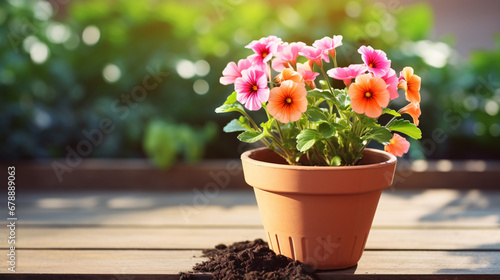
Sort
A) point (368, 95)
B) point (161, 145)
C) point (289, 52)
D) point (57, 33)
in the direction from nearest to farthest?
point (368, 95) → point (289, 52) → point (161, 145) → point (57, 33)

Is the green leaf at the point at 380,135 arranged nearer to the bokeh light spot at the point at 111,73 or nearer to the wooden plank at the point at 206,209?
the wooden plank at the point at 206,209

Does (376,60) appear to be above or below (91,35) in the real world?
below

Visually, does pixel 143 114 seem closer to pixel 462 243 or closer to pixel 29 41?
pixel 29 41

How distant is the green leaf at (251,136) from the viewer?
113 centimetres

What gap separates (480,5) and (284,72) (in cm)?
552

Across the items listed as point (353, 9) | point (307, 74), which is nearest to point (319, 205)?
point (307, 74)

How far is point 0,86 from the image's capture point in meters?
2.31

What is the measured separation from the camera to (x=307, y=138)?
1.08 meters

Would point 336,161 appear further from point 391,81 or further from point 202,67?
point 202,67

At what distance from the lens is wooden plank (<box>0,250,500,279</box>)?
46.2 inches

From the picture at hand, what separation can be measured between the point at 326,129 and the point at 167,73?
152 cm

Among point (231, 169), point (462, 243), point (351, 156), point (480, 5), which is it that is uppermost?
point (480, 5)

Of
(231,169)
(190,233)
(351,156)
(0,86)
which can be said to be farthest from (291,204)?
→ (0,86)

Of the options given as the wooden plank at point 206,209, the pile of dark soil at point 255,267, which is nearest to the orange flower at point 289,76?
the pile of dark soil at point 255,267
